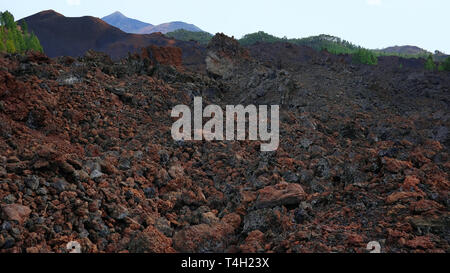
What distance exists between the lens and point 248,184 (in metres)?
8.37

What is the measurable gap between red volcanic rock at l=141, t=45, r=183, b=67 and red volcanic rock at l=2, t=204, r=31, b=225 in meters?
15.7

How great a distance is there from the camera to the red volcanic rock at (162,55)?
66.6ft

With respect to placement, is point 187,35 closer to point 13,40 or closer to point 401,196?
point 13,40

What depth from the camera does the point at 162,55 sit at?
2088cm

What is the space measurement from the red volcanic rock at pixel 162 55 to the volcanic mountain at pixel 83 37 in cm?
3690

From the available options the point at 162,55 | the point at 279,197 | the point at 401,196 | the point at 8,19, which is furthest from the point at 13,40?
the point at 401,196

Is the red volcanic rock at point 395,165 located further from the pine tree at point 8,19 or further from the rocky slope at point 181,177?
the pine tree at point 8,19

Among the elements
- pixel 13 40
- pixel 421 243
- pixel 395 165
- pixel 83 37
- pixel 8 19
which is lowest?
pixel 421 243

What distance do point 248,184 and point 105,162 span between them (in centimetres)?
359

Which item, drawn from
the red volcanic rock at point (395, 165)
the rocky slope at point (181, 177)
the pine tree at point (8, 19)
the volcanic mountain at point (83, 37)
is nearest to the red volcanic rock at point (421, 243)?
the rocky slope at point (181, 177)

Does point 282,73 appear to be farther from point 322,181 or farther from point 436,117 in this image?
point 322,181

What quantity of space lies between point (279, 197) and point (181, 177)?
2.79m

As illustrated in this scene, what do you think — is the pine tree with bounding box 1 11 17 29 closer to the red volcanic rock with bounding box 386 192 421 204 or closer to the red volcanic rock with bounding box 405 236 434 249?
the red volcanic rock with bounding box 386 192 421 204

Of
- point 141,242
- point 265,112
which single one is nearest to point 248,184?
point 141,242
